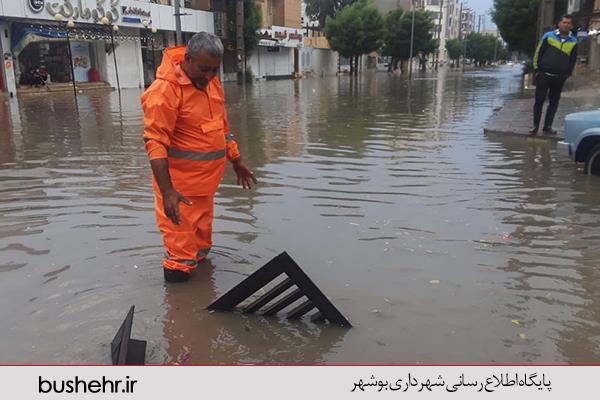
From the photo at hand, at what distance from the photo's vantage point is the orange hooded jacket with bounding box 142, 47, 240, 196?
3.40m

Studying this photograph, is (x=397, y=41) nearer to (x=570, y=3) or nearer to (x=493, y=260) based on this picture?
(x=570, y=3)

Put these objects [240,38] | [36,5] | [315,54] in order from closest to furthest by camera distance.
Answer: [36,5]
[240,38]
[315,54]

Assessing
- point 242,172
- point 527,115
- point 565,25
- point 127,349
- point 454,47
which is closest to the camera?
point 127,349

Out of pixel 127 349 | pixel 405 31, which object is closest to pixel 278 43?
pixel 405 31

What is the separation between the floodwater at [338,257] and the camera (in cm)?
309

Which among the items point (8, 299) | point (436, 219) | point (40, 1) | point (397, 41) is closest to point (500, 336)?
point (436, 219)

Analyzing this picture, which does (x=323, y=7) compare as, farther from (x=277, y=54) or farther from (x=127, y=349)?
(x=127, y=349)

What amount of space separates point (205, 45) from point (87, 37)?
29939mm

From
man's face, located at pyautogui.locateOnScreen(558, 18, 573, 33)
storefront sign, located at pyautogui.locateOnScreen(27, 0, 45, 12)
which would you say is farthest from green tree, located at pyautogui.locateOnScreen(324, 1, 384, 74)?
man's face, located at pyautogui.locateOnScreen(558, 18, 573, 33)

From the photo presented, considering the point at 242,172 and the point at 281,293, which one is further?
the point at 242,172

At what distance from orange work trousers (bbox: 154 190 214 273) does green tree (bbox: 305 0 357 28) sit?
2820 inches

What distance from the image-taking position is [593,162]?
684 centimetres

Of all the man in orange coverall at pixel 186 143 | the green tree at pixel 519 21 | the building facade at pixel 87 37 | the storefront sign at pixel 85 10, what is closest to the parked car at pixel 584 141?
the man in orange coverall at pixel 186 143

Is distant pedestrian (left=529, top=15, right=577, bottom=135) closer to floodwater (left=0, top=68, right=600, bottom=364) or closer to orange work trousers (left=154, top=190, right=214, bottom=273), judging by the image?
floodwater (left=0, top=68, right=600, bottom=364)
